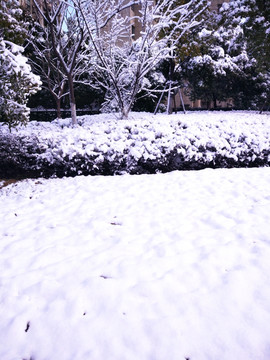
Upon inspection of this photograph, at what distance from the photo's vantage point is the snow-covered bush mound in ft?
17.7

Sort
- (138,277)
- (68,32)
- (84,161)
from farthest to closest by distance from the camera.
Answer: (68,32), (84,161), (138,277)

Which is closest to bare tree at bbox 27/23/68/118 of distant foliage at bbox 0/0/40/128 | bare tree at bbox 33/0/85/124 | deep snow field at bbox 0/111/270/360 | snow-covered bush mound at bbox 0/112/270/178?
bare tree at bbox 33/0/85/124

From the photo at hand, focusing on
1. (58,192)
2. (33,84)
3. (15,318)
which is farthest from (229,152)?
(15,318)

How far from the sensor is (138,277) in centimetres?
228

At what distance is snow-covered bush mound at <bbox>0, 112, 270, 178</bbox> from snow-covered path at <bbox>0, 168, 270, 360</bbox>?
1500 mm

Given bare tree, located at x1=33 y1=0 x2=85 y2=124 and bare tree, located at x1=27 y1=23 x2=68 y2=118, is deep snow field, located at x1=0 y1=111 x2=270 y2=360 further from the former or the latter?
bare tree, located at x1=27 y1=23 x2=68 y2=118

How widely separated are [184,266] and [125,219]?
4.01 ft

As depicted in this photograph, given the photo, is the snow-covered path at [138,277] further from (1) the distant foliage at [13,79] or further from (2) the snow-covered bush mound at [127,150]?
(1) the distant foliage at [13,79]

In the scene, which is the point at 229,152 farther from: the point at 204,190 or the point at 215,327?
the point at 215,327

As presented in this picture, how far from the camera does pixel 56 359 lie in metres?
1.63

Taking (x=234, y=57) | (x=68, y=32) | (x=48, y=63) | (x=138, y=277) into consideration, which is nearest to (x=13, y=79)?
(x=138, y=277)

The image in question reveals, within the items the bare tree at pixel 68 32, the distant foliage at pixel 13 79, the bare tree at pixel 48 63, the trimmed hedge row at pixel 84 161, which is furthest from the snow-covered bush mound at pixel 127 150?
the bare tree at pixel 48 63

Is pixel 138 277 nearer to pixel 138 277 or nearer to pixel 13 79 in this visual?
pixel 138 277

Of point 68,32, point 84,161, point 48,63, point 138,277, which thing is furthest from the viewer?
point 48,63
